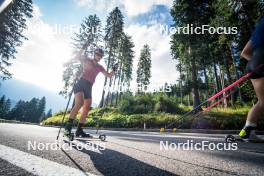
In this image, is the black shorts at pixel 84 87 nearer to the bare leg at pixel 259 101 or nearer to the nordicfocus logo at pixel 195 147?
the nordicfocus logo at pixel 195 147

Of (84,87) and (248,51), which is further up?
(248,51)

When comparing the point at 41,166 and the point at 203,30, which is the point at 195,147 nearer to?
the point at 41,166

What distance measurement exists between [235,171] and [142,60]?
54066 millimetres

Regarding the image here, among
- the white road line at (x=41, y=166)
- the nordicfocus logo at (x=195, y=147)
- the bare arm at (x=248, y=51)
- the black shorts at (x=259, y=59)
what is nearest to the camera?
the white road line at (x=41, y=166)

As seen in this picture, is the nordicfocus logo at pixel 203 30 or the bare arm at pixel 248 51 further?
the nordicfocus logo at pixel 203 30

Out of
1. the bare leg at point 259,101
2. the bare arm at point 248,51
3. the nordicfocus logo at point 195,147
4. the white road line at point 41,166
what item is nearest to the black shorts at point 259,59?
the bare leg at point 259,101

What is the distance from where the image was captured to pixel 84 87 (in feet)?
16.0

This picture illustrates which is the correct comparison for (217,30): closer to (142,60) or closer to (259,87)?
(259,87)

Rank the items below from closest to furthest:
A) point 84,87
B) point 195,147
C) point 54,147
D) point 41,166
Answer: point 41,166 → point 54,147 → point 195,147 → point 84,87

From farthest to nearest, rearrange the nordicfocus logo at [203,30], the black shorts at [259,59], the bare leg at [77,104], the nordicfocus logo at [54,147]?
1. the nordicfocus logo at [203,30]
2. the bare leg at [77,104]
3. the nordicfocus logo at [54,147]
4. the black shorts at [259,59]

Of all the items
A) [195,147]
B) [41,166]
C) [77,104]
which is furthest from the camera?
[77,104]

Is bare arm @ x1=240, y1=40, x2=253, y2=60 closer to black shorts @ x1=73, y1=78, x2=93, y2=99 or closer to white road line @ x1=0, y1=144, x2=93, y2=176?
white road line @ x1=0, y1=144, x2=93, y2=176

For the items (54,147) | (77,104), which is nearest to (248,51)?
(54,147)

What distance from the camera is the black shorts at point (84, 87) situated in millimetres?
4832
